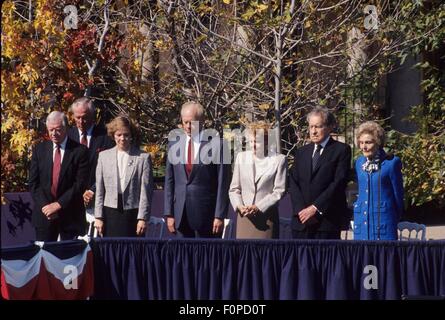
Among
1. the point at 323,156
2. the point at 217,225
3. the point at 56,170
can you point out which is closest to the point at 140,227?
the point at 217,225

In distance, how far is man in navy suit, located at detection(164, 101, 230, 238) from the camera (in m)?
10.7

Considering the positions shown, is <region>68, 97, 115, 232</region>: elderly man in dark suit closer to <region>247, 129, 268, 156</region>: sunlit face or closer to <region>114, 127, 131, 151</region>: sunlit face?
<region>114, 127, 131, 151</region>: sunlit face

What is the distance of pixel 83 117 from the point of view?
1125 centimetres

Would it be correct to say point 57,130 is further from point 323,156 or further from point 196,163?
point 323,156

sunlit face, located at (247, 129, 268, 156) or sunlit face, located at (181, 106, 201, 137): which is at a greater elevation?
sunlit face, located at (181, 106, 201, 137)

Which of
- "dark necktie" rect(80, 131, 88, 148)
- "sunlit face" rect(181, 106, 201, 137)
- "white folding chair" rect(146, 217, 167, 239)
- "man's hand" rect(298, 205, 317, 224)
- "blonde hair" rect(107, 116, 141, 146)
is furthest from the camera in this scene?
"white folding chair" rect(146, 217, 167, 239)

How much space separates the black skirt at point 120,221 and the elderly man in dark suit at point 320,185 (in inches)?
56.3

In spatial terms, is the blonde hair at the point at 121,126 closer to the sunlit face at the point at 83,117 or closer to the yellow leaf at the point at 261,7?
the sunlit face at the point at 83,117

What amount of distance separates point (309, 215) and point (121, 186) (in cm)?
171

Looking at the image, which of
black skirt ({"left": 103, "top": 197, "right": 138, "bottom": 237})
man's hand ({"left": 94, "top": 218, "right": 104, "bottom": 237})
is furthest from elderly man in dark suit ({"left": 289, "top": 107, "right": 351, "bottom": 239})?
man's hand ({"left": 94, "top": 218, "right": 104, "bottom": 237})

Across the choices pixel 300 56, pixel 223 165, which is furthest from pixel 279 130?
pixel 223 165

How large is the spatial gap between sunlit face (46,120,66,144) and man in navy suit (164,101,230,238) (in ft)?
3.26

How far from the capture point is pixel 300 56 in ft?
46.9

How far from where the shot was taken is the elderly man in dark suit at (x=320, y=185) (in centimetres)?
1050
